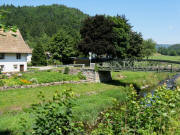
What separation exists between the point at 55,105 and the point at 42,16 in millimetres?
163661

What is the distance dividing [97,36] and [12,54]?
17.4 metres

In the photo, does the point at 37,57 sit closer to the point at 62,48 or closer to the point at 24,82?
the point at 62,48

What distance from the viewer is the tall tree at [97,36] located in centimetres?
4027

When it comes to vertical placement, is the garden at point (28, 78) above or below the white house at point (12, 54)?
below

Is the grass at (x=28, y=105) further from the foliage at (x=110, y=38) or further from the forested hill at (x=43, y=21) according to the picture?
the forested hill at (x=43, y=21)

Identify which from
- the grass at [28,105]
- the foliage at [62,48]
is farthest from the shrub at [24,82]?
the foliage at [62,48]

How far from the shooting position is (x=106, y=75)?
116 feet

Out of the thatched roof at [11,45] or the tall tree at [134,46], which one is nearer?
the thatched roof at [11,45]

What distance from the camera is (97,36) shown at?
137 feet

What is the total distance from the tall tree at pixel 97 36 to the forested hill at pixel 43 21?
6426 centimetres

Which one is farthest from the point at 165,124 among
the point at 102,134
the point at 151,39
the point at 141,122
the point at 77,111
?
the point at 151,39

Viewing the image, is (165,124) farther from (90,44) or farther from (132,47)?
(132,47)

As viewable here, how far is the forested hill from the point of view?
12304 centimetres

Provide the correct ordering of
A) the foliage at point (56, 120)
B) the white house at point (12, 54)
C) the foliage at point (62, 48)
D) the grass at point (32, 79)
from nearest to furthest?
the foliage at point (56, 120) < the grass at point (32, 79) < the white house at point (12, 54) < the foliage at point (62, 48)
